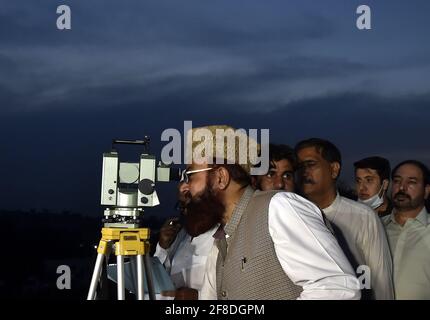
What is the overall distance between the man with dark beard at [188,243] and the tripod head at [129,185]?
129mm

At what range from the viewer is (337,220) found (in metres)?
3.72

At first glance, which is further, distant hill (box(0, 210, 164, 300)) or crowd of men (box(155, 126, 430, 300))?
distant hill (box(0, 210, 164, 300))

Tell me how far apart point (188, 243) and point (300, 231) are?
5.24ft

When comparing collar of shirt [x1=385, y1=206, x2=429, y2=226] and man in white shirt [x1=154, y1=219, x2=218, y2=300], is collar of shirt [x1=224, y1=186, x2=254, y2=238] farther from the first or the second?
collar of shirt [x1=385, y1=206, x2=429, y2=226]

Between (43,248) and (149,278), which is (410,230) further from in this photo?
(43,248)

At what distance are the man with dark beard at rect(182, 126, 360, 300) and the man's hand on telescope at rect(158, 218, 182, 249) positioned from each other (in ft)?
3.77

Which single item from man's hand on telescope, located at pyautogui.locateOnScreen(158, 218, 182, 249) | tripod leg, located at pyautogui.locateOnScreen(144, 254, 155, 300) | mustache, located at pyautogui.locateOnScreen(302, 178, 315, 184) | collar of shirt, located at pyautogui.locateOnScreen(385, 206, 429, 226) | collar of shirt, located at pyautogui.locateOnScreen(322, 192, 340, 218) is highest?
mustache, located at pyautogui.locateOnScreen(302, 178, 315, 184)

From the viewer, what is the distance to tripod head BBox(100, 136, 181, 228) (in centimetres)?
290

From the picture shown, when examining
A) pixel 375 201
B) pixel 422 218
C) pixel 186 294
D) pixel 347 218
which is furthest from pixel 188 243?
pixel 422 218

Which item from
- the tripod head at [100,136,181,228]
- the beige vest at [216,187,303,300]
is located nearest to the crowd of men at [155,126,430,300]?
the beige vest at [216,187,303,300]

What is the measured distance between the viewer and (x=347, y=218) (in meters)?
3.71

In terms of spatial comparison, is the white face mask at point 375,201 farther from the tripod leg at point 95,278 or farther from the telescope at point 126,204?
the tripod leg at point 95,278

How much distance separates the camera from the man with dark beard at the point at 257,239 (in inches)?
91.0

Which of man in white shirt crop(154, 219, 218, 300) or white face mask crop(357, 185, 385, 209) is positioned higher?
white face mask crop(357, 185, 385, 209)
